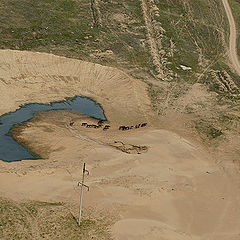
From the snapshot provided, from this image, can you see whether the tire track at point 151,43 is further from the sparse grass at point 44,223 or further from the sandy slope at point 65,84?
the sparse grass at point 44,223

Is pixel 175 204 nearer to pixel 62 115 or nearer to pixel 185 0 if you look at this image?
pixel 62 115

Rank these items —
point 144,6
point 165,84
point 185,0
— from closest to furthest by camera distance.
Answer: point 165,84 → point 144,6 → point 185,0

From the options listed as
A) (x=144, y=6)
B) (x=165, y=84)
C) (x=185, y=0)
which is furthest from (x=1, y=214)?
(x=185, y=0)

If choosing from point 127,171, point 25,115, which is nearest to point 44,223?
point 127,171

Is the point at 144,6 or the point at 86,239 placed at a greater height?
the point at 144,6

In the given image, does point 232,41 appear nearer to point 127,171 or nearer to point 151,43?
point 151,43

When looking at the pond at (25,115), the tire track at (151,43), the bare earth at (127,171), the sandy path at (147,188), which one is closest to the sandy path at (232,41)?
the tire track at (151,43)
